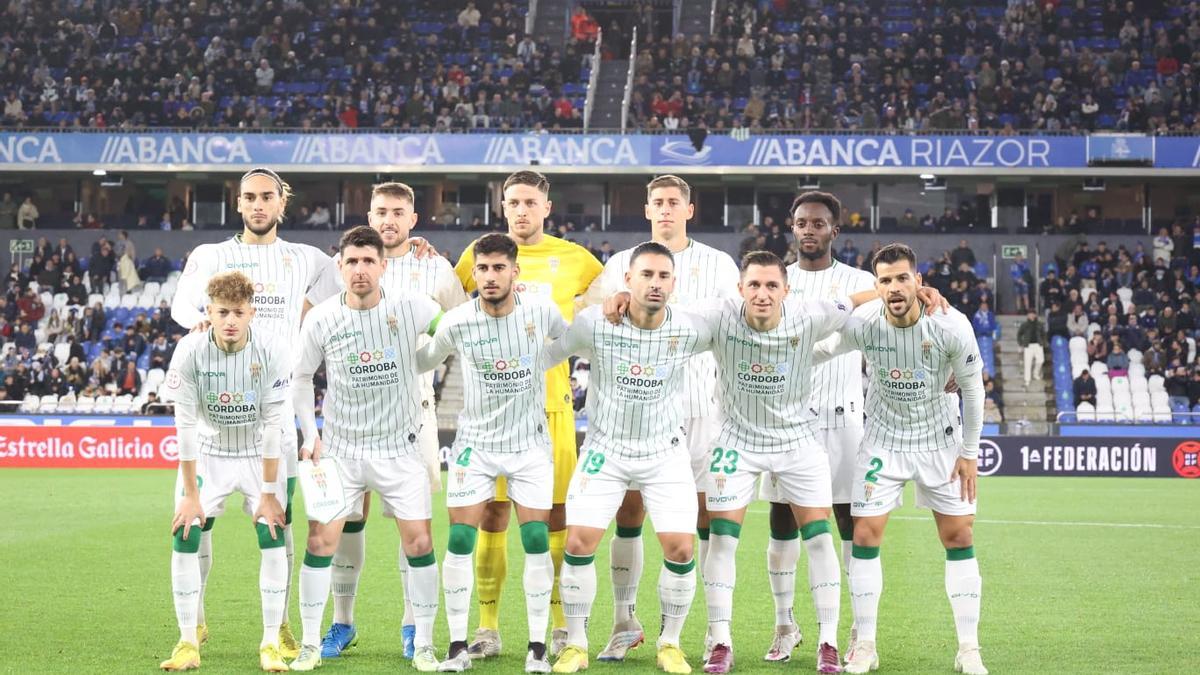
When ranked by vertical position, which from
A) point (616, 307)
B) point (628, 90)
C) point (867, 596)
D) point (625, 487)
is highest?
point (628, 90)

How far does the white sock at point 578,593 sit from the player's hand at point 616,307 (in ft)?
4.01

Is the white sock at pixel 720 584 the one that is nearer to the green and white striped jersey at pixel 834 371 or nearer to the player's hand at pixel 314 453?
the green and white striped jersey at pixel 834 371

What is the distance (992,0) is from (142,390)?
2207 cm

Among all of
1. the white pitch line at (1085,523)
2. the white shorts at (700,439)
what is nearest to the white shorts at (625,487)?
the white shorts at (700,439)

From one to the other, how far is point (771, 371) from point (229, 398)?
2830 mm

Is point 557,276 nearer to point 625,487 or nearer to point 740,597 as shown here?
point 625,487

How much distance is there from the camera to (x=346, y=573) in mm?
7805

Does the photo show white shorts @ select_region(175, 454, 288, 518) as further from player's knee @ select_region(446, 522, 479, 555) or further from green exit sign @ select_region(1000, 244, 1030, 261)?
green exit sign @ select_region(1000, 244, 1030, 261)

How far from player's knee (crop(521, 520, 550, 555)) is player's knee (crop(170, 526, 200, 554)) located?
5.54 feet

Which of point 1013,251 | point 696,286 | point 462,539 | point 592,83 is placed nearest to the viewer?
point 462,539

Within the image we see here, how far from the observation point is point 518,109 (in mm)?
31500

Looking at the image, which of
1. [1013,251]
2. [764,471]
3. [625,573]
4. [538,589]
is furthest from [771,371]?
[1013,251]

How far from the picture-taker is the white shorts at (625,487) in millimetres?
7113

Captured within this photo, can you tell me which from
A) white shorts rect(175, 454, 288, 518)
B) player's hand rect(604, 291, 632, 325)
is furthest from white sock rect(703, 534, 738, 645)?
white shorts rect(175, 454, 288, 518)
